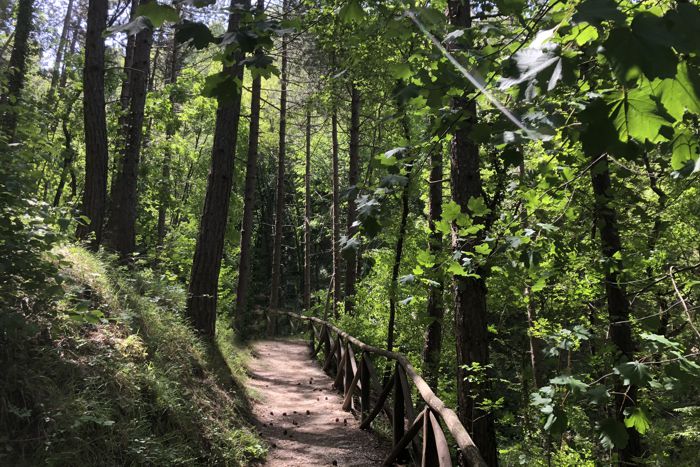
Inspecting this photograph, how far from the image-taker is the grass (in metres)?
3.33

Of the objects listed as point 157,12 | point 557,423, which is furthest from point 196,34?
point 557,423

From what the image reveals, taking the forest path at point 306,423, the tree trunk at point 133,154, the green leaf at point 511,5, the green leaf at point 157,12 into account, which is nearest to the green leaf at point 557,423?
the green leaf at point 511,5

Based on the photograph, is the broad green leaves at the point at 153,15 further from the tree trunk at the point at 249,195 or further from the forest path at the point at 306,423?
the tree trunk at the point at 249,195

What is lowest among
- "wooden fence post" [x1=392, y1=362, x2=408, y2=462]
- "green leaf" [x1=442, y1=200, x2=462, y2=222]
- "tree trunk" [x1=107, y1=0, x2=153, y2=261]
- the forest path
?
the forest path

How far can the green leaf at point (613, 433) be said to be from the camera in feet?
6.54

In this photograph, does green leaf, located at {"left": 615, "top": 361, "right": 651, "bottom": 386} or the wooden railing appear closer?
green leaf, located at {"left": 615, "top": 361, "right": 651, "bottom": 386}

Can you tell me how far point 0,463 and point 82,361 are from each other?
119 cm

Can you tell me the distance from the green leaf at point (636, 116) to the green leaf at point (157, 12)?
1417mm

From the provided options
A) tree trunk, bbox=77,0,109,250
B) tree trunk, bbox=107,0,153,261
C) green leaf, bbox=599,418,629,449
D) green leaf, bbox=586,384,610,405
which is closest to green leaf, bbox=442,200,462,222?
green leaf, bbox=586,384,610,405

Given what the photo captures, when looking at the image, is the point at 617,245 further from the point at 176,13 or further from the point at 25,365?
the point at 25,365

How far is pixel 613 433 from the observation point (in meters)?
2.02

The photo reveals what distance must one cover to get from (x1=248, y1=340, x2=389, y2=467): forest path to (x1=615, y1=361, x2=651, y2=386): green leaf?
411 cm

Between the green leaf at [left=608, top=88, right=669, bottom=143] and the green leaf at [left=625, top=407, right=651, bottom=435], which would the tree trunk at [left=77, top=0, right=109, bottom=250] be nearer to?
the green leaf at [left=625, top=407, right=651, bottom=435]

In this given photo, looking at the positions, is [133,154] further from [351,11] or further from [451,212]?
Result: [351,11]
